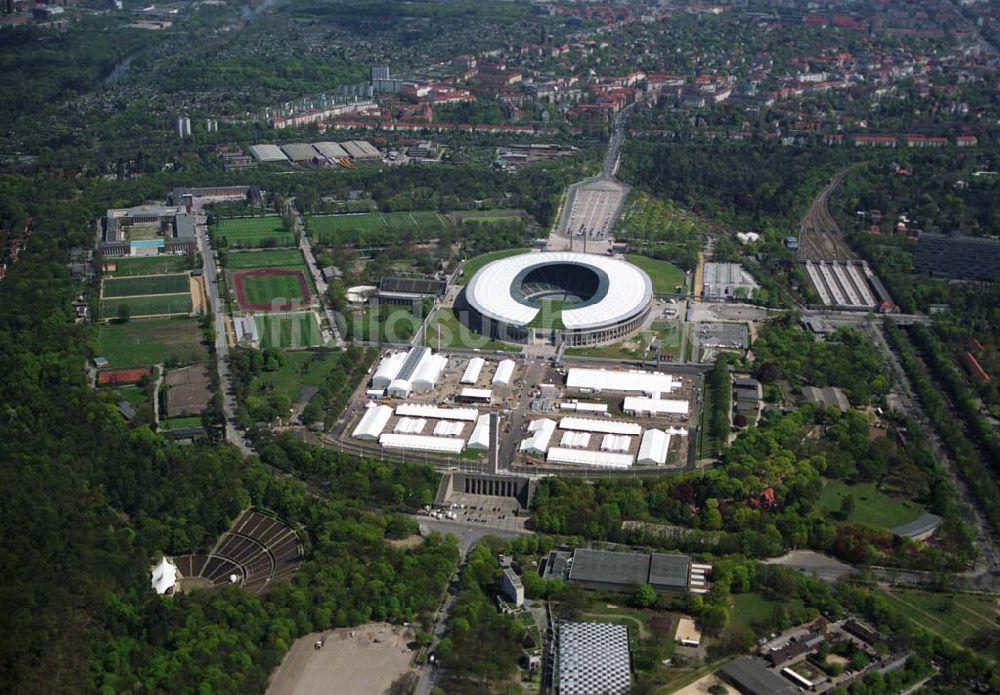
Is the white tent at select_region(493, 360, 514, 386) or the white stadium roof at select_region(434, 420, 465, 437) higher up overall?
the white tent at select_region(493, 360, 514, 386)

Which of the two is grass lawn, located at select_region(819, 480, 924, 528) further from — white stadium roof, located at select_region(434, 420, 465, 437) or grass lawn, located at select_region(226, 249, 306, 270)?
grass lawn, located at select_region(226, 249, 306, 270)

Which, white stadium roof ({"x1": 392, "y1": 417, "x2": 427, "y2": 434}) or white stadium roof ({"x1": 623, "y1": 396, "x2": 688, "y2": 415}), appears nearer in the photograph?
white stadium roof ({"x1": 392, "y1": 417, "x2": 427, "y2": 434})

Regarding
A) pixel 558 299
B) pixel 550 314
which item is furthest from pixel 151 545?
pixel 558 299

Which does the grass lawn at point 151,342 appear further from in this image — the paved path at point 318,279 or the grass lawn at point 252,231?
the grass lawn at point 252,231

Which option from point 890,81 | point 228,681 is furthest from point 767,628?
point 890,81

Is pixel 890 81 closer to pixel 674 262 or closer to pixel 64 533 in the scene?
pixel 674 262

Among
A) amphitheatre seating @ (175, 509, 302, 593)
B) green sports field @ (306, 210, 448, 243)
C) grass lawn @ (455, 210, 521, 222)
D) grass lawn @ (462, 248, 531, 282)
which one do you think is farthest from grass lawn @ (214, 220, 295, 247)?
amphitheatre seating @ (175, 509, 302, 593)

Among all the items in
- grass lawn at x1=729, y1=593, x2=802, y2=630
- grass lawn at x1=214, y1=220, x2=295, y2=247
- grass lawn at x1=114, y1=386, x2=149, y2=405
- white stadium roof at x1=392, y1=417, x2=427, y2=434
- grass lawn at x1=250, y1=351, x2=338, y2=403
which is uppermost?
grass lawn at x1=729, y1=593, x2=802, y2=630
